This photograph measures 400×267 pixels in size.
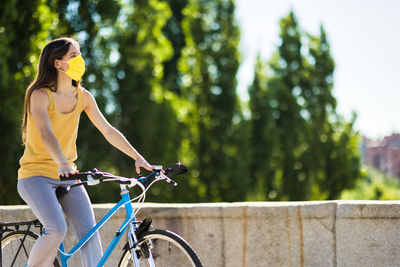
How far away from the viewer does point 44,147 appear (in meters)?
3.47

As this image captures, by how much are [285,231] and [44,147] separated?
202cm

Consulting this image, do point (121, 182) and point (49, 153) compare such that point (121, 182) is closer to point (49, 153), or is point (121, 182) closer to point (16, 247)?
point (49, 153)

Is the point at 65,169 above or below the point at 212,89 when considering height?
below

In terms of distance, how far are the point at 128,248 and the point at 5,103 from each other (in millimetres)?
11131

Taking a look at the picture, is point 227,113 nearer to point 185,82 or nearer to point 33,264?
point 185,82

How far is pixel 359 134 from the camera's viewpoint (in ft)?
86.4

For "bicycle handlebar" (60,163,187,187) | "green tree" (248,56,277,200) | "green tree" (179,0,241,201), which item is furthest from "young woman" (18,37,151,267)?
"green tree" (248,56,277,200)

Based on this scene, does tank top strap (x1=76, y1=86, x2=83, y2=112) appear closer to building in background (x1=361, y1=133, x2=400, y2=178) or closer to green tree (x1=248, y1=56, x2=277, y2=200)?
building in background (x1=361, y1=133, x2=400, y2=178)

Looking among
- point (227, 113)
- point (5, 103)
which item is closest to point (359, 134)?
point (227, 113)

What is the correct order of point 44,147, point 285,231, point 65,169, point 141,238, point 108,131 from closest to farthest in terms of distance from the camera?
point 65,169, point 141,238, point 44,147, point 108,131, point 285,231

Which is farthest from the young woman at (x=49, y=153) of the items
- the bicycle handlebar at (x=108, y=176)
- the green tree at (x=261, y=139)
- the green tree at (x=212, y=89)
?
the green tree at (x=261, y=139)

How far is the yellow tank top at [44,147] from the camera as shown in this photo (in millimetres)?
3469

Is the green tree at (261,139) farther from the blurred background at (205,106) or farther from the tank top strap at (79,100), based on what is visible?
the tank top strap at (79,100)

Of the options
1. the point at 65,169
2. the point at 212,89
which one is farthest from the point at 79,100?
the point at 212,89
